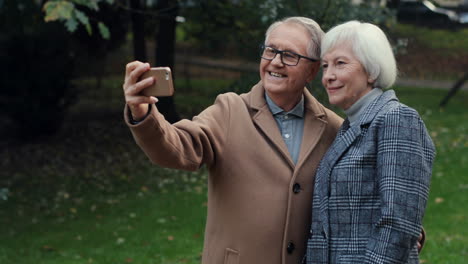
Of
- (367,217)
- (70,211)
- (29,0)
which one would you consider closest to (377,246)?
(367,217)

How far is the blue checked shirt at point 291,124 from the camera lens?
2.72 metres

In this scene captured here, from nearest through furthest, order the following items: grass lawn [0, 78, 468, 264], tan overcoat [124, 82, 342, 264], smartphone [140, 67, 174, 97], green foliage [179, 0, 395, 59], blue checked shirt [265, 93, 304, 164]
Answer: smartphone [140, 67, 174, 97] < tan overcoat [124, 82, 342, 264] < blue checked shirt [265, 93, 304, 164] < green foliage [179, 0, 395, 59] < grass lawn [0, 78, 468, 264]

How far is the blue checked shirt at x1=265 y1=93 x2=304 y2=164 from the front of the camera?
2721 mm

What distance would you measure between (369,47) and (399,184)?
0.52 meters

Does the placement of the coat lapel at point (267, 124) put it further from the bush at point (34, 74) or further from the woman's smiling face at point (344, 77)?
the bush at point (34, 74)

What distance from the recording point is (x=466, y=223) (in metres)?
6.73

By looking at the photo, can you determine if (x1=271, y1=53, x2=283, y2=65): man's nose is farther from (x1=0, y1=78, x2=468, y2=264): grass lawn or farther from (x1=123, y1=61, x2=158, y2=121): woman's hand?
(x1=0, y1=78, x2=468, y2=264): grass lawn

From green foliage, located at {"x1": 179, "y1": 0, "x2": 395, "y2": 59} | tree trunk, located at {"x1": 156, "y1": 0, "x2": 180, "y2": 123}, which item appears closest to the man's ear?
green foliage, located at {"x1": 179, "y1": 0, "x2": 395, "y2": 59}

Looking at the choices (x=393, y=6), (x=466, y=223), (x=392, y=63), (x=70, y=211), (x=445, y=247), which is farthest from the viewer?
(x=70, y=211)

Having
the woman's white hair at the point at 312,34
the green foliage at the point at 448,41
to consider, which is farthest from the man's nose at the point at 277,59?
the green foliage at the point at 448,41

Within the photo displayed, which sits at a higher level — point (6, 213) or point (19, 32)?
point (19, 32)

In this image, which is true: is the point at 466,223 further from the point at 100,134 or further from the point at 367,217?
the point at 100,134

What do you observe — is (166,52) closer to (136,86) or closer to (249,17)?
(249,17)

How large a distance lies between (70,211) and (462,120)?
7.45 metres
